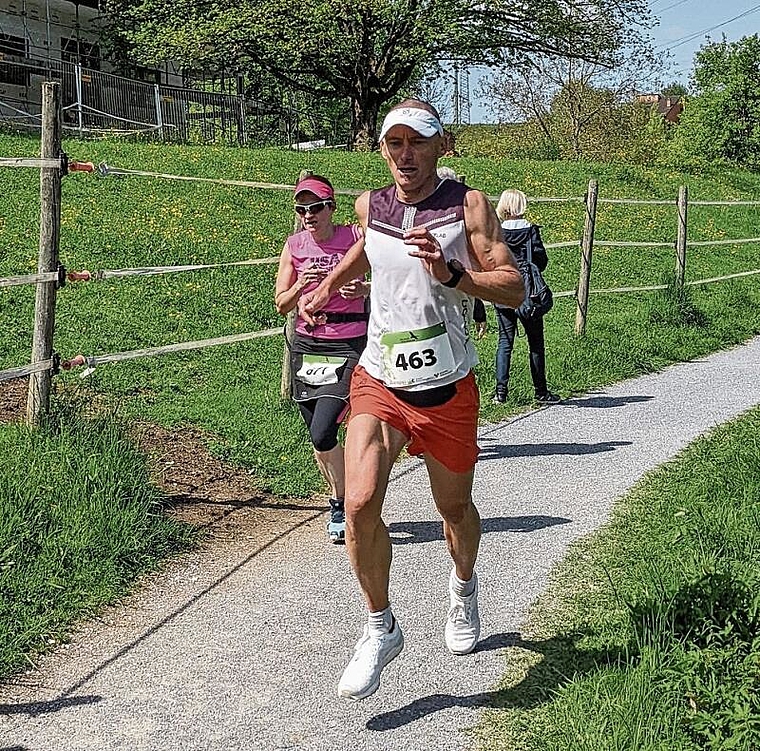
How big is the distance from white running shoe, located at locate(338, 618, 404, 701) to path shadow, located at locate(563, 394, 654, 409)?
231 inches

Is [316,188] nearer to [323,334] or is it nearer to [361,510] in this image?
[323,334]

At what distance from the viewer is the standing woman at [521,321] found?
30.9 ft

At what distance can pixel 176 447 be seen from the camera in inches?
309

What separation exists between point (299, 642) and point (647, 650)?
1481mm

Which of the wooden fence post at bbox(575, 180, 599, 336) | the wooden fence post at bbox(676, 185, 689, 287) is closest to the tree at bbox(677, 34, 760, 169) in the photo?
the wooden fence post at bbox(676, 185, 689, 287)

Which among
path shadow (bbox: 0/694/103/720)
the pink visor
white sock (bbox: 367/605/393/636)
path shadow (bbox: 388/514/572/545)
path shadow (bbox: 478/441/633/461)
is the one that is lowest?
path shadow (bbox: 0/694/103/720)

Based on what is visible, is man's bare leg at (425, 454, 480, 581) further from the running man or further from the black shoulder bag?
the black shoulder bag

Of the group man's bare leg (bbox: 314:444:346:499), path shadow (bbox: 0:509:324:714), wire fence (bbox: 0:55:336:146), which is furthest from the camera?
wire fence (bbox: 0:55:336:146)

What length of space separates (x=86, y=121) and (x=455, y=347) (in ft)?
107

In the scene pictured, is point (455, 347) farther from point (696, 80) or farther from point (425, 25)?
point (696, 80)

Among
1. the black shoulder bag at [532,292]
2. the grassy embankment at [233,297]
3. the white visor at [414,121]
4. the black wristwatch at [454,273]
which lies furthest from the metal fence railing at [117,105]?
the black wristwatch at [454,273]

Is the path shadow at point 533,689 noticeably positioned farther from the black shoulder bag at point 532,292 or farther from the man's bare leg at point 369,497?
the black shoulder bag at point 532,292

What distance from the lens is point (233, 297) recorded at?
1348 centimetres

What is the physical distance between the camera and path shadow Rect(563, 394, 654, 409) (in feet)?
32.2
